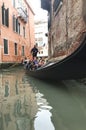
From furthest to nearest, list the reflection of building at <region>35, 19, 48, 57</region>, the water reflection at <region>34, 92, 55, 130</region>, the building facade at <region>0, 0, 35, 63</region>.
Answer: the reflection of building at <region>35, 19, 48, 57</region> < the building facade at <region>0, 0, 35, 63</region> < the water reflection at <region>34, 92, 55, 130</region>

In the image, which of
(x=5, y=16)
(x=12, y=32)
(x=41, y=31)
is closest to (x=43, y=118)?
(x=5, y=16)

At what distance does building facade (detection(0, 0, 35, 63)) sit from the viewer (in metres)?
17.1

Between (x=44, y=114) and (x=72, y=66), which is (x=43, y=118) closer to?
(x=44, y=114)

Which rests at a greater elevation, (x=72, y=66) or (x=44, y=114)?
(x=72, y=66)

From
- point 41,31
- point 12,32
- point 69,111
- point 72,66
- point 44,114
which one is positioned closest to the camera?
point 44,114

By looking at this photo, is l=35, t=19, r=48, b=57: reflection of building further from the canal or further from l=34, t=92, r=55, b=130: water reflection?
l=34, t=92, r=55, b=130: water reflection

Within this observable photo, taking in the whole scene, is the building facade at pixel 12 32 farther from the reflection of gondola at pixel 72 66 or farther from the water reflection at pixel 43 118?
the water reflection at pixel 43 118

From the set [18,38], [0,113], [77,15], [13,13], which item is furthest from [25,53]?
[0,113]

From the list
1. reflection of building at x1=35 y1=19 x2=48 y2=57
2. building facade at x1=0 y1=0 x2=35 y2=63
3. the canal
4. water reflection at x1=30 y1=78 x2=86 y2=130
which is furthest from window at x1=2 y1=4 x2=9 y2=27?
reflection of building at x1=35 y1=19 x2=48 y2=57

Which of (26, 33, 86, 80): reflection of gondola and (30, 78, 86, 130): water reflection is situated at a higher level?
(26, 33, 86, 80): reflection of gondola

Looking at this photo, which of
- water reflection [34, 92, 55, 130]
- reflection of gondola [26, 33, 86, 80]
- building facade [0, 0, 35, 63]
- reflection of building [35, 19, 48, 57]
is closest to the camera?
water reflection [34, 92, 55, 130]

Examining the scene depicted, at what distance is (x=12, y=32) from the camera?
19312 millimetres

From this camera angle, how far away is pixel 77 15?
279 inches

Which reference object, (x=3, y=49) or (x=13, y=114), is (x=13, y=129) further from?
(x=3, y=49)
